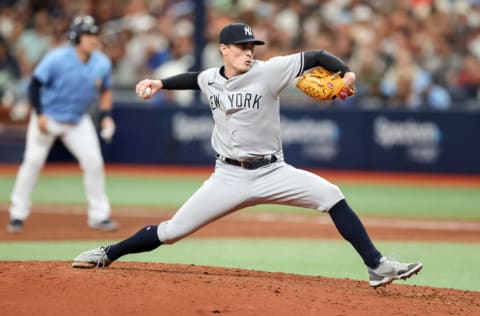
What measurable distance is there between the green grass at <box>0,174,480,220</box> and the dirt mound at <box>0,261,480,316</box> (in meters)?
5.97

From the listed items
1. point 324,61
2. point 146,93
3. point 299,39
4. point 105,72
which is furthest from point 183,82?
point 299,39

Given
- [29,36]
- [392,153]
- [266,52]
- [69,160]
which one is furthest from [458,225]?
Answer: [29,36]

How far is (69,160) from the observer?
17656 millimetres

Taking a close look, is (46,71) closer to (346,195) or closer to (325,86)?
(325,86)

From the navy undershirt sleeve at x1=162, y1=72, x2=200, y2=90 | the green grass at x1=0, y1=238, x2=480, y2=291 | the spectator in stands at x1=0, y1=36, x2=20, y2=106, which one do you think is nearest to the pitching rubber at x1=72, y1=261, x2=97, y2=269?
the navy undershirt sleeve at x1=162, y1=72, x2=200, y2=90

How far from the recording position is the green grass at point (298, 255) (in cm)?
807

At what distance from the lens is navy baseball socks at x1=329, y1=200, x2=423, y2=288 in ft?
20.8

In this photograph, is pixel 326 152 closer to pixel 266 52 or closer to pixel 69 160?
pixel 266 52

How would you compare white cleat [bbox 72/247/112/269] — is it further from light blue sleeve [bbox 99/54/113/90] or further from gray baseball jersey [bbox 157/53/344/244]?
light blue sleeve [bbox 99/54/113/90]

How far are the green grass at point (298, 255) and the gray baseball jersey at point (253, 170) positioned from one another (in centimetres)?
158

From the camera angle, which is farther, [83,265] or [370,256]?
[83,265]

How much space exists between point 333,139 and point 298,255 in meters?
7.99

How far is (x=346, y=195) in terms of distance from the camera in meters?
14.4

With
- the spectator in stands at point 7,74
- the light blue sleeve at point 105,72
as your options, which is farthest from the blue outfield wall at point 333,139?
the light blue sleeve at point 105,72
